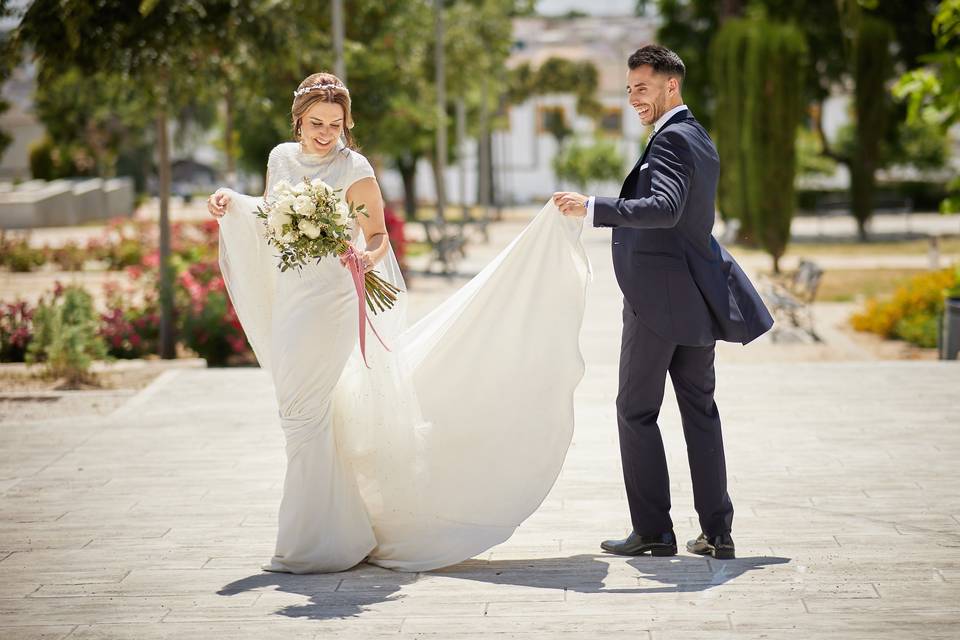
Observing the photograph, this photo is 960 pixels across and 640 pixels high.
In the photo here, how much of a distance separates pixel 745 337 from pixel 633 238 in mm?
642

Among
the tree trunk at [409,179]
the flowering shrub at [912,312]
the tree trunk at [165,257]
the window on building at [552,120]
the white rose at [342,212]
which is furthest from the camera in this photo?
the window on building at [552,120]

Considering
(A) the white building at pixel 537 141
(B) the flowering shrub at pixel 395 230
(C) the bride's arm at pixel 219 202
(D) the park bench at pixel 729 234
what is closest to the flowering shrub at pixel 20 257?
(B) the flowering shrub at pixel 395 230

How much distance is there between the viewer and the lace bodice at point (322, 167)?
604 centimetres

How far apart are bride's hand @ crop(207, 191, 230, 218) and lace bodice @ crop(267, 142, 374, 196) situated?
238 millimetres

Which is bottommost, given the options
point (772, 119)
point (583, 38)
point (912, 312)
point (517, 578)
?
point (912, 312)

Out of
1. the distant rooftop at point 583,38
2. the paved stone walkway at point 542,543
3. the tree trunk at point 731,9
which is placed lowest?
the paved stone walkway at point 542,543

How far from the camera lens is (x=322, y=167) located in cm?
605

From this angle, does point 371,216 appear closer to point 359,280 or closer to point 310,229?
point 359,280

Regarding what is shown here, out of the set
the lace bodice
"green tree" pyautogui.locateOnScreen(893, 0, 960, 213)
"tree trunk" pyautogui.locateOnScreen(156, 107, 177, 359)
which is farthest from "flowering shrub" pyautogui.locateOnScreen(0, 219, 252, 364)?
"green tree" pyautogui.locateOnScreen(893, 0, 960, 213)

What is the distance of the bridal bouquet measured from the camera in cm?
566

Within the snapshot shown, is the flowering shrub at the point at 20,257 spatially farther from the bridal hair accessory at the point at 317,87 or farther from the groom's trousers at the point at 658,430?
the groom's trousers at the point at 658,430

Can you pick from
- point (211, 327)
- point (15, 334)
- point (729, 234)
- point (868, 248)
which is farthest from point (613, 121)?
point (15, 334)

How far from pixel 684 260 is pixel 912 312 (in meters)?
11.5

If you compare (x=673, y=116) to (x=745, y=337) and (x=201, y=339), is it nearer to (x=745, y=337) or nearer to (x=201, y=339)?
(x=745, y=337)
